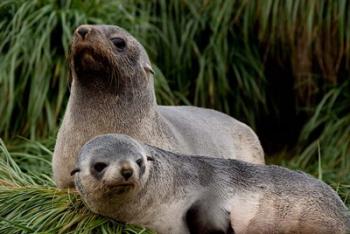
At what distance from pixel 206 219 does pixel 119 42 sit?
1.64 m

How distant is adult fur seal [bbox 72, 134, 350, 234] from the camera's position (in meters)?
5.56

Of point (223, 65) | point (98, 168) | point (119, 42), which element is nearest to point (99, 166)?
point (98, 168)

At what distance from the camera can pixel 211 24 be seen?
10.6 metres

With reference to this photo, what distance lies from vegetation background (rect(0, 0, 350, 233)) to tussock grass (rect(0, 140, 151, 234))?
1.58 metres

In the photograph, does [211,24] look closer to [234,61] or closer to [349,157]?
[234,61]

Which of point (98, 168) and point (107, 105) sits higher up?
point (98, 168)

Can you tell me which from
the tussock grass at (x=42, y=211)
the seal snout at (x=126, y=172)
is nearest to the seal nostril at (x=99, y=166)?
the seal snout at (x=126, y=172)

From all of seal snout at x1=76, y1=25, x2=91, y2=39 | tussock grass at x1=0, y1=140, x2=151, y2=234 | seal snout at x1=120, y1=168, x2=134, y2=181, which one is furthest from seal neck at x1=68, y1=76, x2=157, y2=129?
seal snout at x1=120, y1=168, x2=134, y2=181

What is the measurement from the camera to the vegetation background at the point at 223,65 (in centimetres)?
959

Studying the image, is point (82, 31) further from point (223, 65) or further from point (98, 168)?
point (223, 65)

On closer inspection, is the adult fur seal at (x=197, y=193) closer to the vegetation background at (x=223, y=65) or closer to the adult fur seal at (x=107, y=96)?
the adult fur seal at (x=107, y=96)

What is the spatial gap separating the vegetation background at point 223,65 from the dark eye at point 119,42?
203 centimetres

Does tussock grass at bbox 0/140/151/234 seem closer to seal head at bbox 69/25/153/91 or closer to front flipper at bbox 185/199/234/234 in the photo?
front flipper at bbox 185/199/234/234

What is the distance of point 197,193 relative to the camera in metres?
5.88
